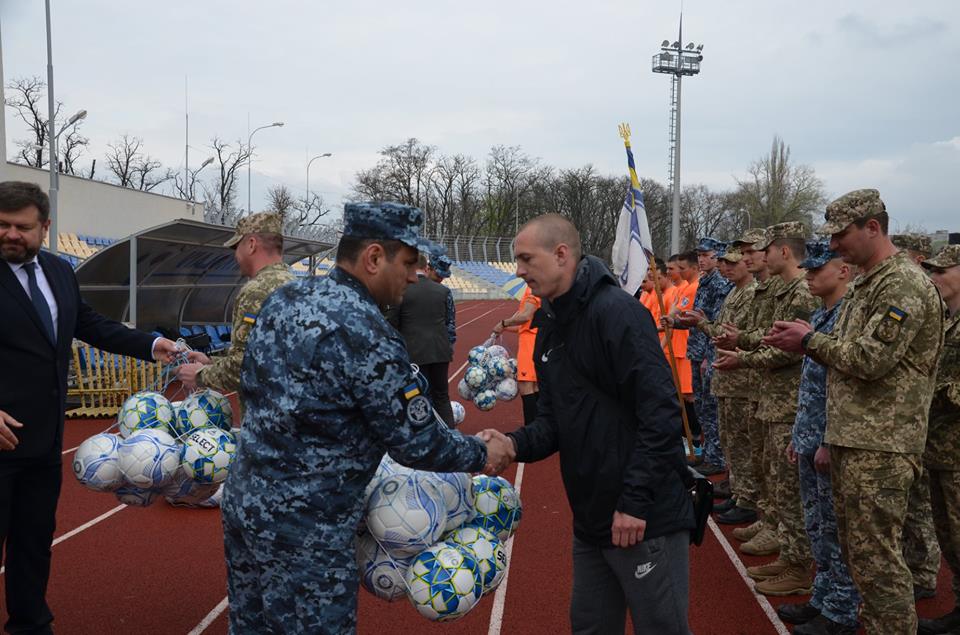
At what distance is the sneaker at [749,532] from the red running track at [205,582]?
2.6 inches

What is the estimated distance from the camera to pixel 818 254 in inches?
158

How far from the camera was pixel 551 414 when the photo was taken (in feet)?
10.0

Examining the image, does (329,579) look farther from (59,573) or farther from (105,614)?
(59,573)

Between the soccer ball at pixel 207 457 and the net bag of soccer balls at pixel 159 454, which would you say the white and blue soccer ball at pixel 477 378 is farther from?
the soccer ball at pixel 207 457

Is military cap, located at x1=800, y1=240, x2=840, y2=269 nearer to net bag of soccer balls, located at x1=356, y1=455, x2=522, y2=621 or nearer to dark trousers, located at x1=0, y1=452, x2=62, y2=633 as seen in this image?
net bag of soccer balls, located at x1=356, y1=455, x2=522, y2=621

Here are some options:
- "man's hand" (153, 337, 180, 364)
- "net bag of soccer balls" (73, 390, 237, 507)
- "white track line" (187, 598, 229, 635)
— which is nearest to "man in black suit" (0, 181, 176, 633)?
"net bag of soccer balls" (73, 390, 237, 507)

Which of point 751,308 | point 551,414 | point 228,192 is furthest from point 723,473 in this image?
point 228,192

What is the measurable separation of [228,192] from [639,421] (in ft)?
212

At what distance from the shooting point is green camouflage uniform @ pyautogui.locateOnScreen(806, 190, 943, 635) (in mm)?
3262

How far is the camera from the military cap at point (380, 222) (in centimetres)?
242

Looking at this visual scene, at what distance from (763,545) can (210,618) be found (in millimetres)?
3802

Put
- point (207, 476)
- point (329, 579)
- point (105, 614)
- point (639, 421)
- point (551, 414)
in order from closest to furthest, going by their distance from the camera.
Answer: point (329, 579), point (639, 421), point (551, 414), point (207, 476), point (105, 614)

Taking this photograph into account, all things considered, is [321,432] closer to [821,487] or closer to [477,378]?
[821,487]

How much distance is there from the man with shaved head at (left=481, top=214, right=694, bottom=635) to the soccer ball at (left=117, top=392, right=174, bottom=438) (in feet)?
5.71
